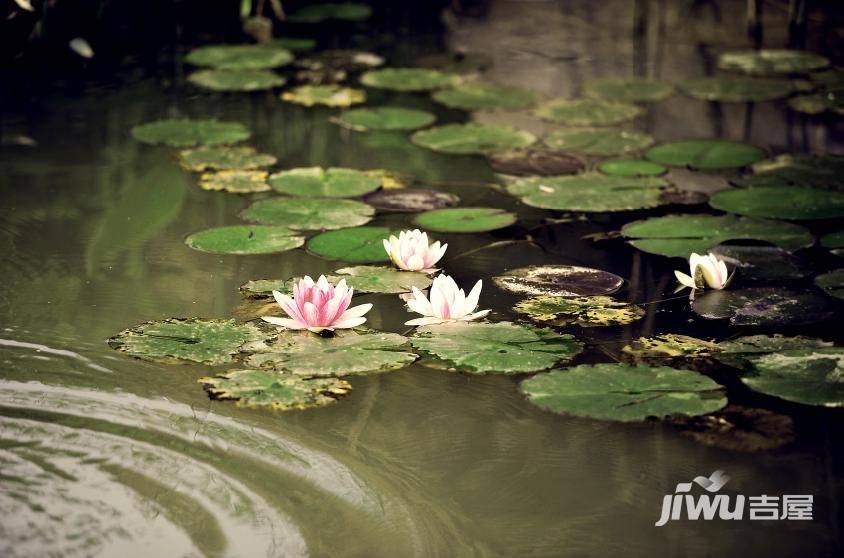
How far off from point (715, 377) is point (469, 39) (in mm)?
4019

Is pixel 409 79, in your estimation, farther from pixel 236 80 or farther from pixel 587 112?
pixel 587 112

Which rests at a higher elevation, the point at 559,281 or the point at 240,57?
the point at 240,57

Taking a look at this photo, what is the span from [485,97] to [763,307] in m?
2.40

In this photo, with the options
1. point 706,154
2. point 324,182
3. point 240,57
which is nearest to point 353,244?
point 324,182

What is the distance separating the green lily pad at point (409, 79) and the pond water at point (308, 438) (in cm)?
146

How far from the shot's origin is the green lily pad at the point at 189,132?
4566 mm

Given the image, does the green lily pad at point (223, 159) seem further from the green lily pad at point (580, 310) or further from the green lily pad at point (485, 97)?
the green lily pad at point (580, 310)

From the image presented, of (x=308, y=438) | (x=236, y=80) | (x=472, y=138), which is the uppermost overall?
(x=236, y=80)

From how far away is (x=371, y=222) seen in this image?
12.3ft

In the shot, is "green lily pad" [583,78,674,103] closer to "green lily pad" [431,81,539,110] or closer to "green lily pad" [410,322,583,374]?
"green lily pad" [431,81,539,110]

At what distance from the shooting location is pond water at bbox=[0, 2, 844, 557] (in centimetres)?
216

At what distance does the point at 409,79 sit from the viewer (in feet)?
18.1

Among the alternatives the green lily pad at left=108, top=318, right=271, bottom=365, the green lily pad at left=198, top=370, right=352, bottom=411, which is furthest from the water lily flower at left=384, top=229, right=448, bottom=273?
the green lily pad at left=198, top=370, right=352, bottom=411

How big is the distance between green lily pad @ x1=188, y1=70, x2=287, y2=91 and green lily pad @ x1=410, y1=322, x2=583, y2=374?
8.97ft
